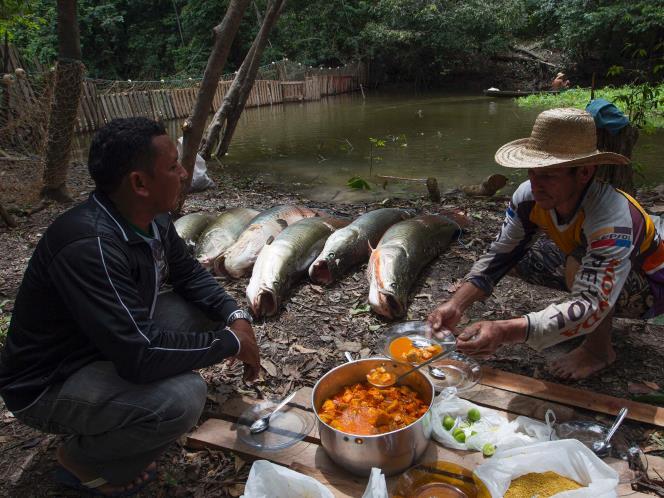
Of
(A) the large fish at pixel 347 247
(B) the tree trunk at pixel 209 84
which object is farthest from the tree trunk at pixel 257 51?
(A) the large fish at pixel 347 247

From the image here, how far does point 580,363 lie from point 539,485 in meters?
1.09

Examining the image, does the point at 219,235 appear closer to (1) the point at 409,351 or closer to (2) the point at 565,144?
(1) the point at 409,351

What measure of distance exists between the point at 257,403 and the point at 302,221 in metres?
2.46

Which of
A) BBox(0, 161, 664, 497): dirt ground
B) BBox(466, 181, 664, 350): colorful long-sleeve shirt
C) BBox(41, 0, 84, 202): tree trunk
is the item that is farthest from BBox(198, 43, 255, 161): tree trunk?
BBox(466, 181, 664, 350): colorful long-sleeve shirt

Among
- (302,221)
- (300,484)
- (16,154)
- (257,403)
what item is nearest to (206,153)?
(16,154)

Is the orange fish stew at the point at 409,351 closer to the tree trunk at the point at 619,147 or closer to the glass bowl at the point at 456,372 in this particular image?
the glass bowl at the point at 456,372

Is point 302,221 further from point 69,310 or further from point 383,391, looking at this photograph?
→ point 69,310

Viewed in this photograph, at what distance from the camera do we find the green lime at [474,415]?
7.86 ft

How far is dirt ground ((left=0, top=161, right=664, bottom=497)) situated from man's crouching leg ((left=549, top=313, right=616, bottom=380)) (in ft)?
0.20

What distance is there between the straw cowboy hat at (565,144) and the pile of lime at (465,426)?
1.25m

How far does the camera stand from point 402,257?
4125 millimetres

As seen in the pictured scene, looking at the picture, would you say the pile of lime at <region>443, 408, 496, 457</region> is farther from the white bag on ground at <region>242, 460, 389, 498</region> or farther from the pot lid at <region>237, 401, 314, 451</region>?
the pot lid at <region>237, 401, 314, 451</region>

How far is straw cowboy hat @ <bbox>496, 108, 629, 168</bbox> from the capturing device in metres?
2.27

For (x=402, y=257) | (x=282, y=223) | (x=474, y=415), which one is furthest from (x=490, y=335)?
(x=282, y=223)
